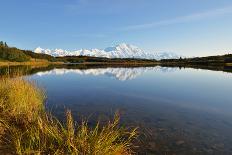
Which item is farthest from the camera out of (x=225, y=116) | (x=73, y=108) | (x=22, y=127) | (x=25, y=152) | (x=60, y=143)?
(x=73, y=108)

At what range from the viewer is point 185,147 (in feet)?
38.2

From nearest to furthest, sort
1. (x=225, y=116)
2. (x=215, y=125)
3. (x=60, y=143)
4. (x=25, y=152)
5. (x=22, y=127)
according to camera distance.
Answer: (x=25, y=152), (x=60, y=143), (x=22, y=127), (x=215, y=125), (x=225, y=116)

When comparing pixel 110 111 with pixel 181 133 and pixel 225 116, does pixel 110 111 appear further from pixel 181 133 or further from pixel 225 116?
pixel 225 116

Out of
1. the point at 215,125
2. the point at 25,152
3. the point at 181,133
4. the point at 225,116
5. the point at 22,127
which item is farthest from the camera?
the point at 225,116

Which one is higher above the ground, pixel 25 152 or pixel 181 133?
pixel 25 152

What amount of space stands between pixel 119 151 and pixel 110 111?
10.8 m

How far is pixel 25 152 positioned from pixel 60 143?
1069 millimetres

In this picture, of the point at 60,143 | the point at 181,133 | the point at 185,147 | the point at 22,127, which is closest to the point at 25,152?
the point at 60,143

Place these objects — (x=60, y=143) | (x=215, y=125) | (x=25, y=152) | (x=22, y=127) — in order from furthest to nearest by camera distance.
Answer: (x=215, y=125) < (x=22, y=127) < (x=60, y=143) < (x=25, y=152)

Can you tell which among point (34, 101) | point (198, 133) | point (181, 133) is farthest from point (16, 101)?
point (198, 133)

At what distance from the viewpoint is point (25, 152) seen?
7.77 metres

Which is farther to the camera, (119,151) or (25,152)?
(119,151)

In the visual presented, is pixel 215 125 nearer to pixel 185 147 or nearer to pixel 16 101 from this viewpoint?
pixel 185 147

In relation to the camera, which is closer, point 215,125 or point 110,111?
point 215,125
